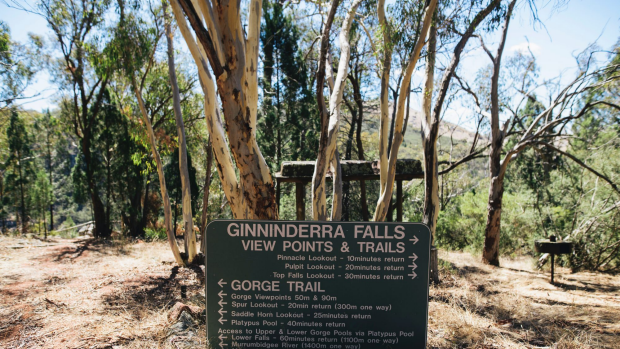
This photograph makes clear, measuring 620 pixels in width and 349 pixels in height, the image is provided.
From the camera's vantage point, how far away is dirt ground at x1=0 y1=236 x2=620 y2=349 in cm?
446

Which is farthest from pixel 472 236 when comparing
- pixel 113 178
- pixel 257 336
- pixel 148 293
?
pixel 113 178

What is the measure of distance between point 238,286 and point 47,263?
10.9 meters

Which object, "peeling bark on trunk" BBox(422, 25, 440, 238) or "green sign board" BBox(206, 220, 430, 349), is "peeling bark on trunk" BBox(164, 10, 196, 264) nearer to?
"peeling bark on trunk" BBox(422, 25, 440, 238)

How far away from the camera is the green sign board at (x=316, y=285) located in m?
2.98

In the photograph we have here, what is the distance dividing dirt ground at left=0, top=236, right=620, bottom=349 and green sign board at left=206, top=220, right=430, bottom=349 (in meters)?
0.97

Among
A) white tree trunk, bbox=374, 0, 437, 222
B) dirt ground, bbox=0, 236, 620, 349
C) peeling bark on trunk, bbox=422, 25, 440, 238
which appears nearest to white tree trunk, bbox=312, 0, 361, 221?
white tree trunk, bbox=374, 0, 437, 222

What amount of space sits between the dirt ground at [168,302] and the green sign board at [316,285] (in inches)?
38.3

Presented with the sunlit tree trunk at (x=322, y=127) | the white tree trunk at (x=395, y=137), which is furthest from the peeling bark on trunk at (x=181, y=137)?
the white tree trunk at (x=395, y=137)

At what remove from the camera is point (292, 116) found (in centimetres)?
2070

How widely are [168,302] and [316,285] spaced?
16.7ft

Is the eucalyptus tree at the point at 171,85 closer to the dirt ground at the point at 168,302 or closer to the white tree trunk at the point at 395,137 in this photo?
the dirt ground at the point at 168,302

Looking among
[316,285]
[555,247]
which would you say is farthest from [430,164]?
[316,285]

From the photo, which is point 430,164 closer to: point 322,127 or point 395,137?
point 395,137

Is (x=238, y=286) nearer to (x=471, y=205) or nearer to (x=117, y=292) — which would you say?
(x=117, y=292)
